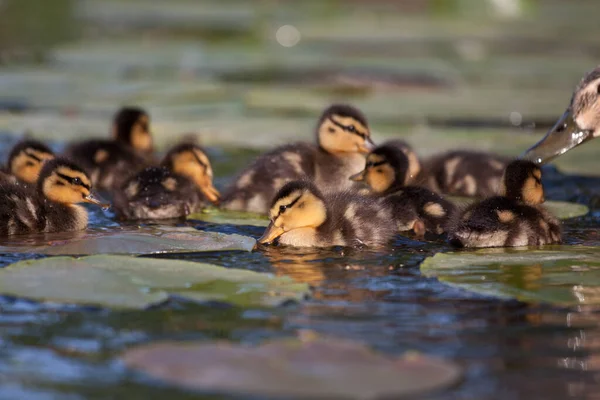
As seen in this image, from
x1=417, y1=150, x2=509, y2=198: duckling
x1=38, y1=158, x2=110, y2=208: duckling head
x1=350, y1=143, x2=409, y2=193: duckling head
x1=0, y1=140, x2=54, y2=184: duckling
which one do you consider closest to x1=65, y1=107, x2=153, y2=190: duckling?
x1=0, y1=140, x2=54, y2=184: duckling

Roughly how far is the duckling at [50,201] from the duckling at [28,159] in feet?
2.38

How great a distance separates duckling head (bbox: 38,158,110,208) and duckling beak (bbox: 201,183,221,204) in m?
0.82

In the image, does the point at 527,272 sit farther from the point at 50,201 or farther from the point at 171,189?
the point at 50,201

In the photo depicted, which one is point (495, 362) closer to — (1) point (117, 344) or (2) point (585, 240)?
(1) point (117, 344)

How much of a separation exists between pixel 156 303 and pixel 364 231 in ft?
4.32

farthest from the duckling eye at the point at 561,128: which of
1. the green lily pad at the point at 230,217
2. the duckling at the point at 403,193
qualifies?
the green lily pad at the point at 230,217

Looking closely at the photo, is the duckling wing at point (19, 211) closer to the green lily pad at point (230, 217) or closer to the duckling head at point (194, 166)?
the green lily pad at point (230, 217)

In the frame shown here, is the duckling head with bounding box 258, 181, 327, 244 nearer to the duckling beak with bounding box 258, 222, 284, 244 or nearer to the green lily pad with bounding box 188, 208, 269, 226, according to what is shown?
the duckling beak with bounding box 258, 222, 284, 244

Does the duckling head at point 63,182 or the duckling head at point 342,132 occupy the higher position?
the duckling head at point 342,132

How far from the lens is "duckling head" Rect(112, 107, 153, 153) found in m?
6.90

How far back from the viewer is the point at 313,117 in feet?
28.3

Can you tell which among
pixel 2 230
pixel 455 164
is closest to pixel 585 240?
pixel 455 164

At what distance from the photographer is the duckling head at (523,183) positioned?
15.9ft

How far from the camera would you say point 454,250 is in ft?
15.4
